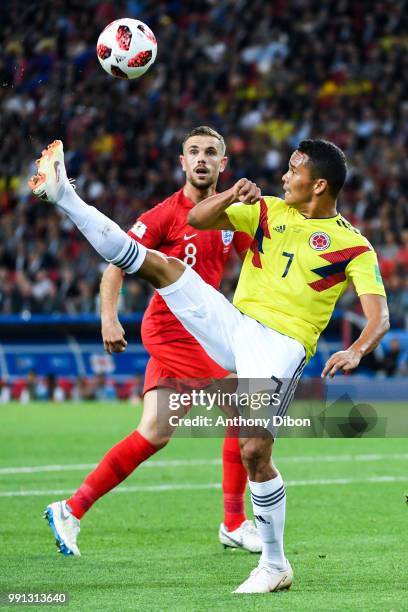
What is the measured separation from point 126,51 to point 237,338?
2393 millimetres

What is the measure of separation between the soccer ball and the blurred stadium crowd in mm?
11602

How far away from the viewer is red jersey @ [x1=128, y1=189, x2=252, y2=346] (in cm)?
791

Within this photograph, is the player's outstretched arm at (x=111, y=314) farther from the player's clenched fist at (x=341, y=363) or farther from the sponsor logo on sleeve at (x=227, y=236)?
the player's clenched fist at (x=341, y=363)

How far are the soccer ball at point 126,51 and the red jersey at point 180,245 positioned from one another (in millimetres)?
872

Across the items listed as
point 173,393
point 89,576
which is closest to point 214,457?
point 173,393

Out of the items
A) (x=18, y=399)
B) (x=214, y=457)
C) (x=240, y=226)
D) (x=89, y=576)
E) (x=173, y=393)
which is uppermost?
(x=240, y=226)

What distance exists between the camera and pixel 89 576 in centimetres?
644

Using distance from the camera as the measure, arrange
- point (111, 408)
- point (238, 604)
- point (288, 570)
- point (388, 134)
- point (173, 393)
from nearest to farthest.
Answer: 1. point (238, 604)
2. point (288, 570)
3. point (173, 393)
4. point (111, 408)
5. point (388, 134)

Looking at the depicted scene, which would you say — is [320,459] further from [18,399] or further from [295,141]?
[295,141]

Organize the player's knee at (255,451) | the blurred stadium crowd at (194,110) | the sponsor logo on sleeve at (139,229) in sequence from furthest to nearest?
the blurred stadium crowd at (194,110) < the sponsor logo on sleeve at (139,229) < the player's knee at (255,451)

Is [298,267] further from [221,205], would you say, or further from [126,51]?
[126,51]

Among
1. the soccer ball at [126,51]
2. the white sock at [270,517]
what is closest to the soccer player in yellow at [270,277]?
the white sock at [270,517]

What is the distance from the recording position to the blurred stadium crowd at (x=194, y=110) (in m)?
22.0

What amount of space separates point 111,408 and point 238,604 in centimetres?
1347
